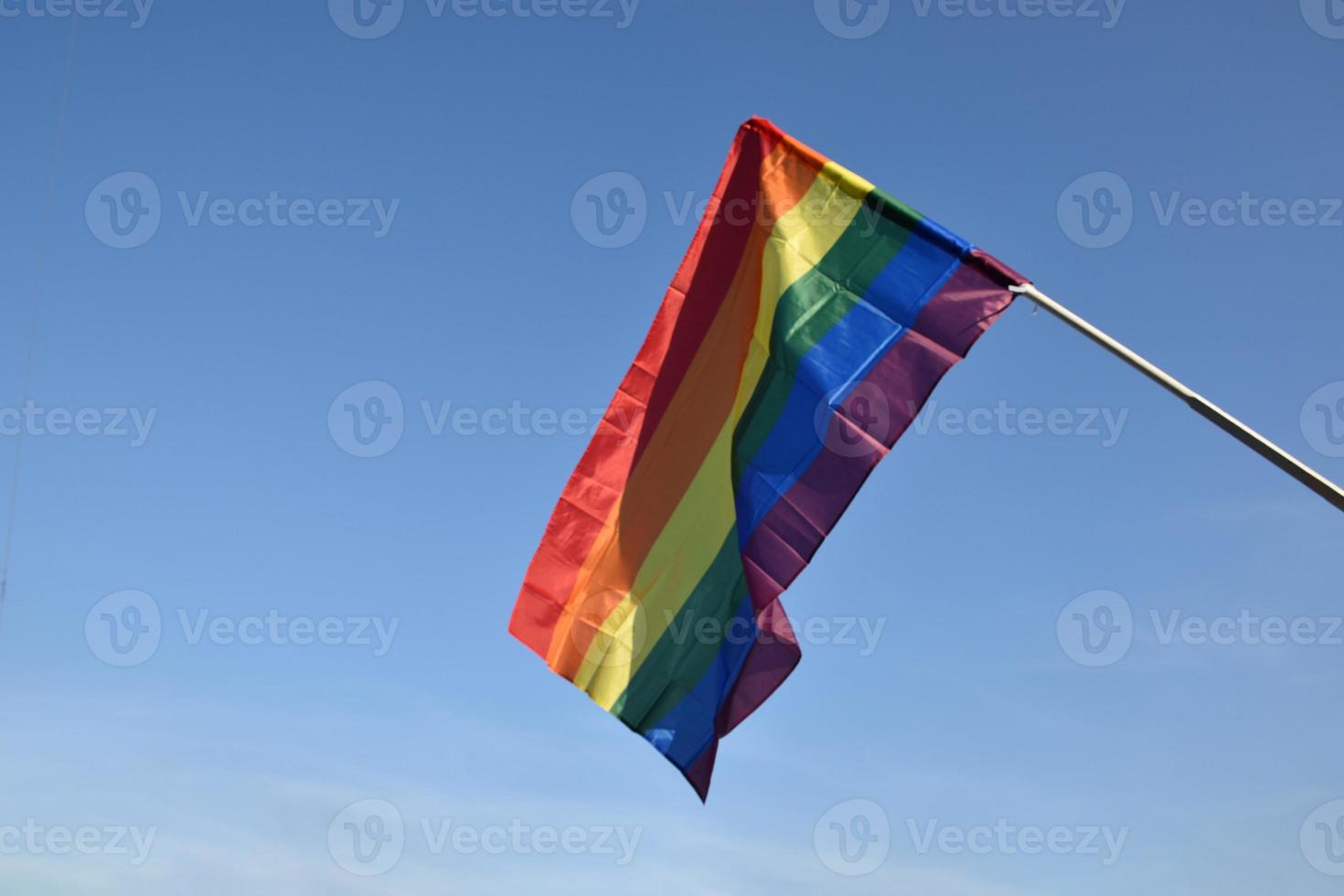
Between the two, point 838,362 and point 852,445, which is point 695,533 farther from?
point 838,362

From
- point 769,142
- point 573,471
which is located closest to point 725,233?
point 769,142

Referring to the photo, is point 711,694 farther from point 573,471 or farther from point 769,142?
point 769,142

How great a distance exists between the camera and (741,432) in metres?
13.5

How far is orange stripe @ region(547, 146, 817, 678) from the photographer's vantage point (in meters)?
13.8

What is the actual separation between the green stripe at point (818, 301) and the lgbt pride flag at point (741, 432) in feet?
0.06

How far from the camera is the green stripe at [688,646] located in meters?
13.5

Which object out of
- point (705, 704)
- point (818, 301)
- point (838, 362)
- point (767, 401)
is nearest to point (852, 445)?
point (838, 362)

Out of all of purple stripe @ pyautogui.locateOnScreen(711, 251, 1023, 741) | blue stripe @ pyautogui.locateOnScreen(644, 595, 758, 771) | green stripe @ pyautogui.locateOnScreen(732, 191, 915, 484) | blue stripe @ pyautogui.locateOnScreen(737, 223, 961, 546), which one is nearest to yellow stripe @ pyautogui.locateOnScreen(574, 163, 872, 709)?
green stripe @ pyautogui.locateOnScreen(732, 191, 915, 484)

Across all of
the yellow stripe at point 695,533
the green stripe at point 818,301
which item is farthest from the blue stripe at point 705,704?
the green stripe at point 818,301

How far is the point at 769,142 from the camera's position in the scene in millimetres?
13375

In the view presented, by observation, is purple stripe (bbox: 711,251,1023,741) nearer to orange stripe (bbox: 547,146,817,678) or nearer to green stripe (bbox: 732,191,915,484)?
green stripe (bbox: 732,191,915,484)

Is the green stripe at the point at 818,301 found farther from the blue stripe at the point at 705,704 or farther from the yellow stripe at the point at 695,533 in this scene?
the blue stripe at the point at 705,704

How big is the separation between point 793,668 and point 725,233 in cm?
429

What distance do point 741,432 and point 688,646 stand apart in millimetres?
2157
